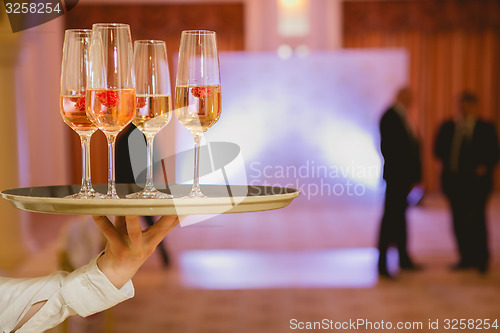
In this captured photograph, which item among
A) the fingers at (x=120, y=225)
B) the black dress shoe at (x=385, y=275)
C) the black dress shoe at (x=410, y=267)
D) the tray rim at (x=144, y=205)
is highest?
the tray rim at (x=144, y=205)

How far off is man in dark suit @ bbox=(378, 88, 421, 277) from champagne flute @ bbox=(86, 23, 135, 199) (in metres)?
3.57

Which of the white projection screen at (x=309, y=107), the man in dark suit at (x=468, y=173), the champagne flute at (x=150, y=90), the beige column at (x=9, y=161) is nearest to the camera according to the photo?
the champagne flute at (x=150, y=90)

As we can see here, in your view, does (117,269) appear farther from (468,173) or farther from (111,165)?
(468,173)

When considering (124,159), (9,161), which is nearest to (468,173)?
(124,159)

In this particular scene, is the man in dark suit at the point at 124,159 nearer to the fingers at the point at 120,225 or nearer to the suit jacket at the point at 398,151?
the suit jacket at the point at 398,151

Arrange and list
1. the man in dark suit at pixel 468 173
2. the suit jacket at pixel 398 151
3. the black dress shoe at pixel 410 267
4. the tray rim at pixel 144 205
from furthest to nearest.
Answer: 1. the black dress shoe at pixel 410 267
2. the man in dark suit at pixel 468 173
3. the suit jacket at pixel 398 151
4. the tray rim at pixel 144 205

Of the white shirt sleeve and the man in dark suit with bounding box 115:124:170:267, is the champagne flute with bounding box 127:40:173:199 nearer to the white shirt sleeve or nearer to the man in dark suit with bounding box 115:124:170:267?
the white shirt sleeve

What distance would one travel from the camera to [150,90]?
1.17m

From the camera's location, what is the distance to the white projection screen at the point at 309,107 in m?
9.12

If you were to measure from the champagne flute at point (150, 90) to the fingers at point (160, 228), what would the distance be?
6 cm

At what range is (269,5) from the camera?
370 inches

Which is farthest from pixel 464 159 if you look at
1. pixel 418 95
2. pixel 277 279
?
pixel 418 95

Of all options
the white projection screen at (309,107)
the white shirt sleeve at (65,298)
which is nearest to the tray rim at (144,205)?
the white shirt sleeve at (65,298)

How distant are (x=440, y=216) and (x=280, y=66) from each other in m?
3.00
